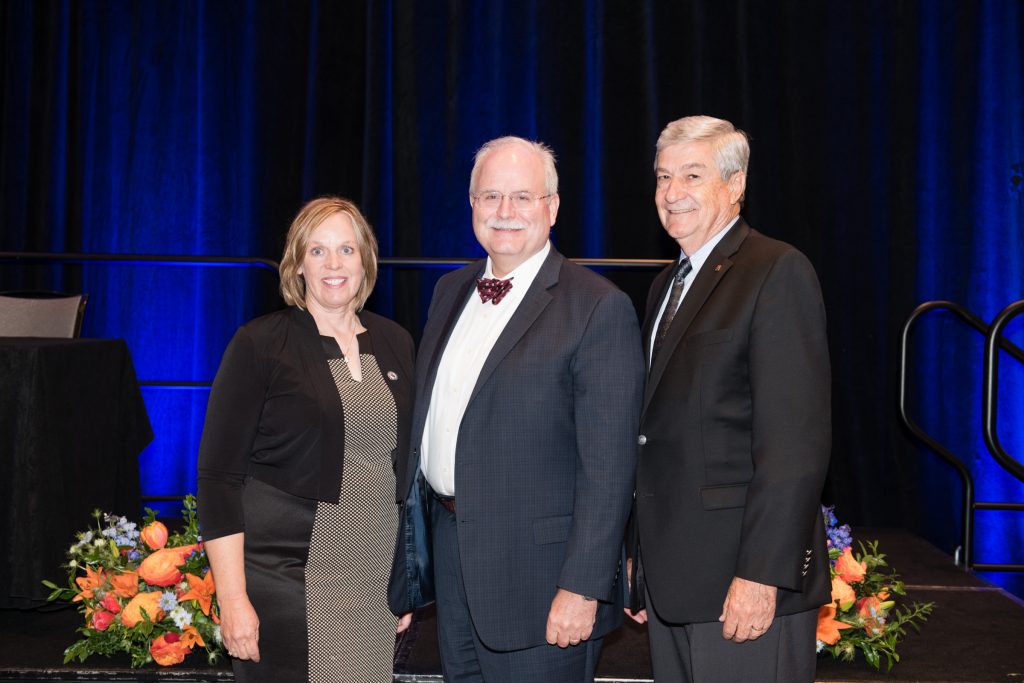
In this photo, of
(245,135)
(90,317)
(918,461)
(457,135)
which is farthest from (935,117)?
(90,317)

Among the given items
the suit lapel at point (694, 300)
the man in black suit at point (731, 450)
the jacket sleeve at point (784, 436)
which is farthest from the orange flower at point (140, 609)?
the jacket sleeve at point (784, 436)

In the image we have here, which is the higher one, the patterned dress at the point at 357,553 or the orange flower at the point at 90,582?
the patterned dress at the point at 357,553

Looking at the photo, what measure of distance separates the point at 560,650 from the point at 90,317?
4.72 meters

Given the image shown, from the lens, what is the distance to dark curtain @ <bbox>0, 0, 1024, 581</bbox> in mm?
5191

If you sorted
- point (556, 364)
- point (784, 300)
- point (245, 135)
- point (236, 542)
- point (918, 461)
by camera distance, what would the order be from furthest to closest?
point (245, 135) < point (918, 461) < point (236, 542) < point (556, 364) < point (784, 300)

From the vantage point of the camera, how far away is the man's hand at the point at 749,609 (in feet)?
5.57

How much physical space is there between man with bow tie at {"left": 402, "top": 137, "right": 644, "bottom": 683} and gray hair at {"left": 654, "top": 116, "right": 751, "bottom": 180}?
0.92ft

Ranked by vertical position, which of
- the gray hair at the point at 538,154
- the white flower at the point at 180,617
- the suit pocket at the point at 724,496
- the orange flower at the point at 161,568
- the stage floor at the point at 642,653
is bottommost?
the stage floor at the point at 642,653

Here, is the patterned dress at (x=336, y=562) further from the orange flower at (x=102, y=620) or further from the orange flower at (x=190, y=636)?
the orange flower at (x=102, y=620)

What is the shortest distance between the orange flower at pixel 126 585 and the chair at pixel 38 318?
163cm

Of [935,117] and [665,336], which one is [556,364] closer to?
[665,336]

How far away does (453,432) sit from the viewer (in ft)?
6.31

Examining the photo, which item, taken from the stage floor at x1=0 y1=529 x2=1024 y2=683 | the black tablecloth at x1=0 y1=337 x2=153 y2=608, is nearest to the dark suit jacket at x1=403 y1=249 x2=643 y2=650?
Answer: the stage floor at x1=0 y1=529 x2=1024 y2=683

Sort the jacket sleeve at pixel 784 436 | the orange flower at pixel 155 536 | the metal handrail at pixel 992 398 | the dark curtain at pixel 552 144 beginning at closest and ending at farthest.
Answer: the jacket sleeve at pixel 784 436, the orange flower at pixel 155 536, the metal handrail at pixel 992 398, the dark curtain at pixel 552 144
